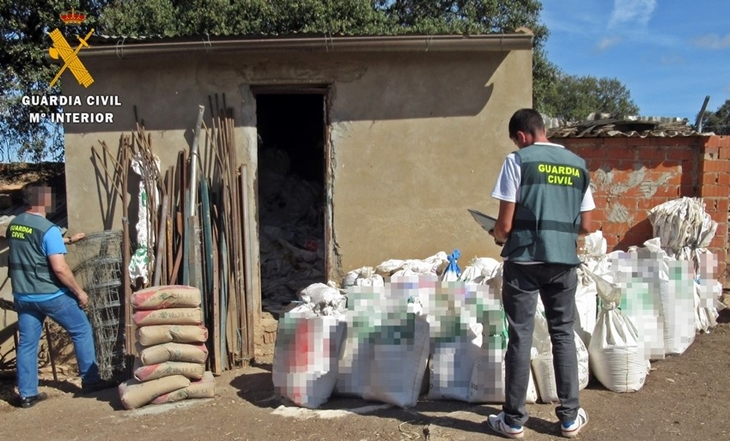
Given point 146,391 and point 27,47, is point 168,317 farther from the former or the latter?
point 27,47

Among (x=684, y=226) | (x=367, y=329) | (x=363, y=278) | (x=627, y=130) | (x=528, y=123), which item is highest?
(x=627, y=130)

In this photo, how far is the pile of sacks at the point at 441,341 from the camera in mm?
4164

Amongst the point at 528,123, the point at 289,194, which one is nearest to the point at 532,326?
the point at 528,123

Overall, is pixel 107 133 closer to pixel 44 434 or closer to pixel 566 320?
pixel 44 434

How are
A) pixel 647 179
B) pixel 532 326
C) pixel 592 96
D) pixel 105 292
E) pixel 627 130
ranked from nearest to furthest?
1. pixel 532 326
2. pixel 105 292
3. pixel 647 179
4. pixel 627 130
5. pixel 592 96

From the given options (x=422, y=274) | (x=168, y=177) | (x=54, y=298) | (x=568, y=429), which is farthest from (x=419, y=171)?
(x=54, y=298)

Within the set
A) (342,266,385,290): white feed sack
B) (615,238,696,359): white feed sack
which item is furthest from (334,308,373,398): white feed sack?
(615,238,696,359): white feed sack

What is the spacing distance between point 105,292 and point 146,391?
1458 mm

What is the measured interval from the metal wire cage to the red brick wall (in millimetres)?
5000

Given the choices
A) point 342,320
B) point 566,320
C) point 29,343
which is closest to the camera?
point 566,320

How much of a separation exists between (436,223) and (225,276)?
213 cm

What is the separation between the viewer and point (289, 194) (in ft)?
33.4

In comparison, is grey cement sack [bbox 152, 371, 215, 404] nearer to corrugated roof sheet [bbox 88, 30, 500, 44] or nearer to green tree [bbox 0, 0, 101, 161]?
corrugated roof sheet [bbox 88, 30, 500, 44]

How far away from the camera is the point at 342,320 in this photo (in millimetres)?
4641
